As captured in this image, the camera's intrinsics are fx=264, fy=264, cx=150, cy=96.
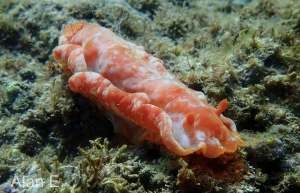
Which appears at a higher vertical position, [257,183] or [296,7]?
[296,7]

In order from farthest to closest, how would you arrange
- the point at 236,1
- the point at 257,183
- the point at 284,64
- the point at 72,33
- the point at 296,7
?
the point at 236,1, the point at 296,7, the point at 72,33, the point at 284,64, the point at 257,183

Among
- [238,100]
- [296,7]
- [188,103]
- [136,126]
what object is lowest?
[136,126]

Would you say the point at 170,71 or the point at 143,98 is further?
the point at 170,71

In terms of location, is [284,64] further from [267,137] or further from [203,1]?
[203,1]

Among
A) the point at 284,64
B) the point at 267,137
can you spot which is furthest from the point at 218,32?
the point at 267,137

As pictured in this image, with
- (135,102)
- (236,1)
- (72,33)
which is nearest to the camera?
(135,102)

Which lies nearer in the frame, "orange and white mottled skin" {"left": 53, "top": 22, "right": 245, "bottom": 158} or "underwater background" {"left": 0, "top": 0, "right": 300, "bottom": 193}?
"orange and white mottled skin" {"left": 53, "top": 22, "right": 245, "bottom": 158}

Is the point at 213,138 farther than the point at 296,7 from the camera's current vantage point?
No
